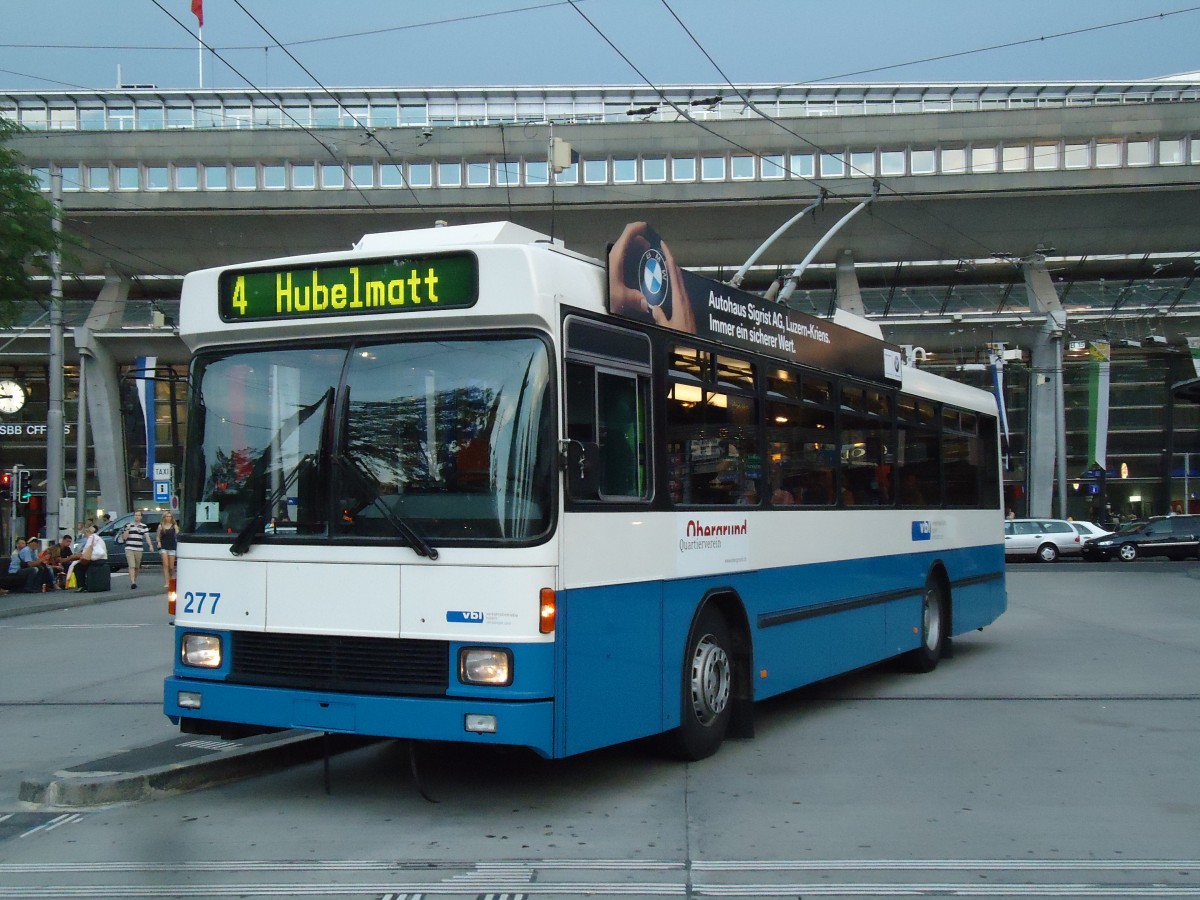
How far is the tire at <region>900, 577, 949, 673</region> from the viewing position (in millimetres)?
12688

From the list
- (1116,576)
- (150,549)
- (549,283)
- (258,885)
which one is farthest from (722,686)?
(150,549)

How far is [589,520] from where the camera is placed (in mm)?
6871

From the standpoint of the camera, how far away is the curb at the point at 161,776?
7109 millimetres

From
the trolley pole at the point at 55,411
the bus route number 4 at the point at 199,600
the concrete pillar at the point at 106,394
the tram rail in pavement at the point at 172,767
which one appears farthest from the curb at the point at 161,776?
the concrete pillar at the point at 106,394

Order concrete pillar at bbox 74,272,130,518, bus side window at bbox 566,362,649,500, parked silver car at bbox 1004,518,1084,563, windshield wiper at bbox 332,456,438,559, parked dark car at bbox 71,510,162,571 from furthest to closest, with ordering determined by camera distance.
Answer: concrete pillar at bbox 74,272,130,518 → parked silver car at bbox 1004,518,1084,563 → parked dark car at bbox 71,510,162,571 → bus side window at bbox 566,362,649,500 → windshield wiper at bbox 332,456,438,559

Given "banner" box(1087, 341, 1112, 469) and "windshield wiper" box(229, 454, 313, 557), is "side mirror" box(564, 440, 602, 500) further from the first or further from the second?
"banner" box(1087, 341, 1112, 469)

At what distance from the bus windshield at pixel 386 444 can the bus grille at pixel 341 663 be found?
1.78ft

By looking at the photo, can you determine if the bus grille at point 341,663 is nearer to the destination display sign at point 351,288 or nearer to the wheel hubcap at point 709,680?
the destination display sign at point 351,288

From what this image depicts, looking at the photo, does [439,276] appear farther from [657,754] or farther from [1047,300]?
[1047,300]

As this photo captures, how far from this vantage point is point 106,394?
4684 cm

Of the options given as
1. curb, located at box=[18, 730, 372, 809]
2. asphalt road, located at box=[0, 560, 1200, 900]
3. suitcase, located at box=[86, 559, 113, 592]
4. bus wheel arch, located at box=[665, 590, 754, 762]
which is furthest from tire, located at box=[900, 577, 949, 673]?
suitcase, located at box=[86, 559, 113, 592]

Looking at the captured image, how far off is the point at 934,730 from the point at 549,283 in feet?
16.2

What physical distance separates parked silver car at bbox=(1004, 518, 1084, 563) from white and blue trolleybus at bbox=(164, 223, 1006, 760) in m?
33.3

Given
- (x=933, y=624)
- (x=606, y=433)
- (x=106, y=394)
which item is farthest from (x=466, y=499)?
(x=106, y=394)
